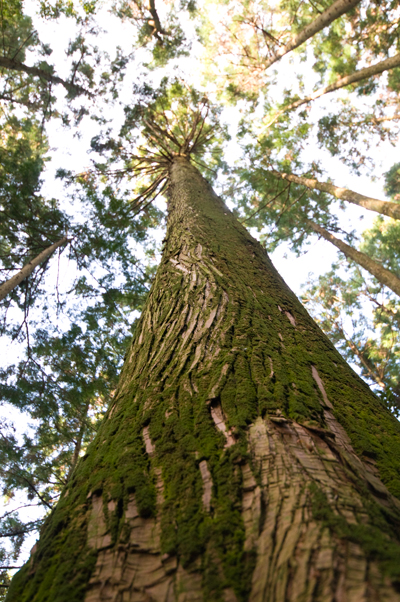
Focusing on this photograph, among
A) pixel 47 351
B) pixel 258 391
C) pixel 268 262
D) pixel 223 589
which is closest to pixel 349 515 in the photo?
pixel 223 589

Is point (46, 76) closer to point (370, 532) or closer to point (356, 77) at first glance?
point (356, 77)

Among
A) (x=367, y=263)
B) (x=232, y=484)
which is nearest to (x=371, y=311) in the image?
(x=367, y=263)

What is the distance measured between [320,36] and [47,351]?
12.9m

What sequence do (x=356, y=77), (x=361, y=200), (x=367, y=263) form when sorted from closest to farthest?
1. (x=361, y=200)
2. (x=356, y=77)
3. (x=367, y=263)

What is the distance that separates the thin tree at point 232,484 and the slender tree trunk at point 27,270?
5553mm

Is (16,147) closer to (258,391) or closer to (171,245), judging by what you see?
(171,245)

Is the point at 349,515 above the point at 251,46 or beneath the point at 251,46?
beneath

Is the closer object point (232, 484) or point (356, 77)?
point (232, 484)

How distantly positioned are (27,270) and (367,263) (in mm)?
7826

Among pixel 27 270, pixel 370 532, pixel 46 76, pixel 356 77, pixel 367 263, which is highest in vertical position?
pixel 46 76

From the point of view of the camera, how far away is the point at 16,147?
34.0 feet

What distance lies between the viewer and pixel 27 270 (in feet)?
23.9

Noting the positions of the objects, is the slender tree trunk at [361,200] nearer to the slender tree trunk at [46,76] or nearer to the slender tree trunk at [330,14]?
the slender tree trunk at [330,14]

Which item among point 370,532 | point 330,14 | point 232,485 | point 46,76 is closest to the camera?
point 370,532
